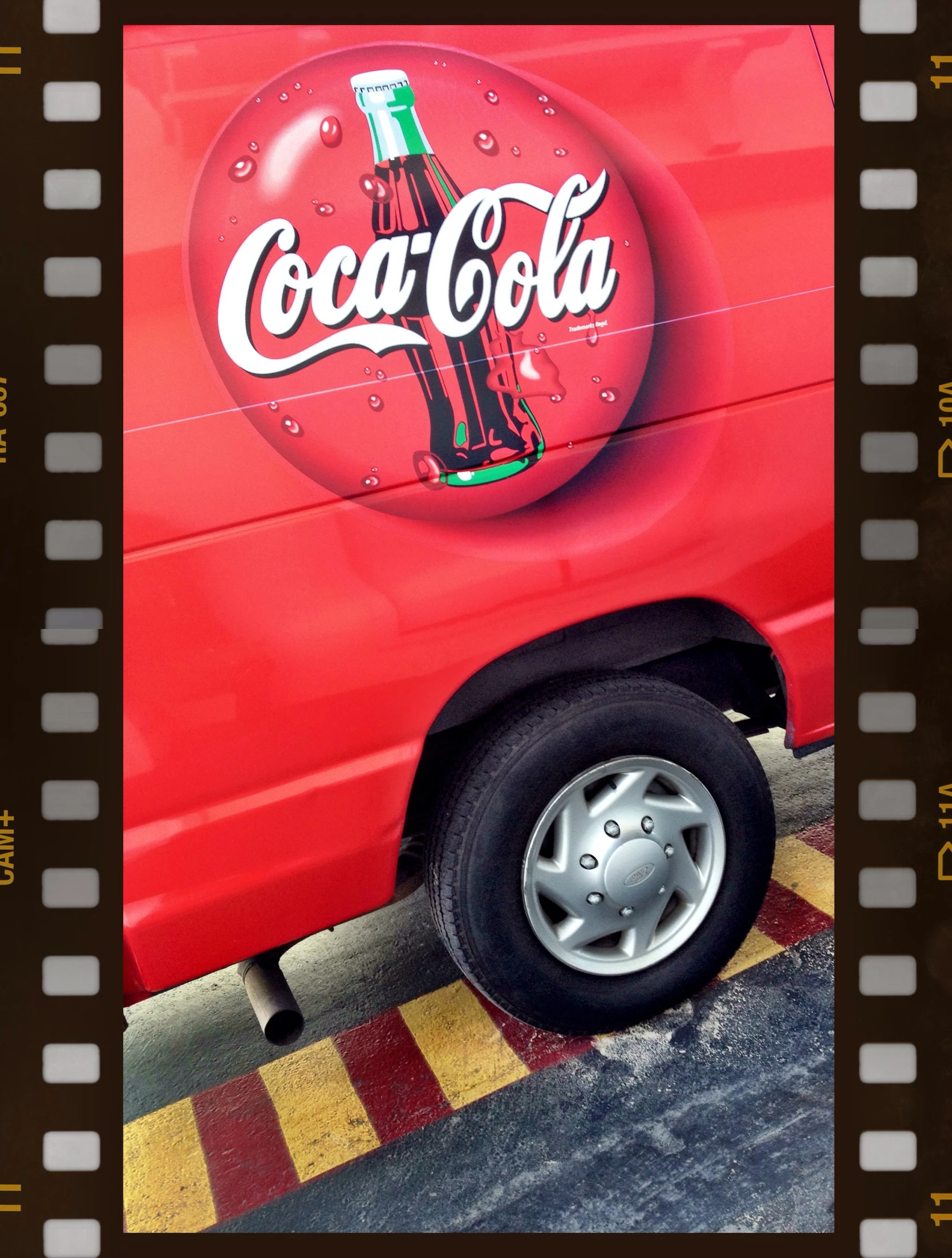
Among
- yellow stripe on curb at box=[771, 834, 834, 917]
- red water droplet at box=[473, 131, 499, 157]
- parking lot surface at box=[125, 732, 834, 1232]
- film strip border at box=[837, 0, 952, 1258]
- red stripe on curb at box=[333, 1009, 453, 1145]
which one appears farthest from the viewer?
yellow stripe on curb at box=[771, 834, 834, 917]

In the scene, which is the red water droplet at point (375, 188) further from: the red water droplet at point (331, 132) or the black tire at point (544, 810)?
the black tire at point (544, 810)

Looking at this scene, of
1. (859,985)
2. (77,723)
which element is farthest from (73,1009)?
(859,985)

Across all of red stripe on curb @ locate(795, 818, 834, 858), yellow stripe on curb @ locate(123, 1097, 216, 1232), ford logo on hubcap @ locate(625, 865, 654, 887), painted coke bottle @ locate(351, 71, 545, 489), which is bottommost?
yellow stripe on curb @ locate(123, 1097, 216, 1232)

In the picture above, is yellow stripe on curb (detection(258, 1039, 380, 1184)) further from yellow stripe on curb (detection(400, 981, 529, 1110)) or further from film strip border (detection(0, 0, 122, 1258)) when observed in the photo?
film strip border (detection(0, 0, 122, 1258))

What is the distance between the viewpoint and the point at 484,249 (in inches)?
69.2

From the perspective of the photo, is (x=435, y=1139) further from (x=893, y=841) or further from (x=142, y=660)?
(x=893, y=841)

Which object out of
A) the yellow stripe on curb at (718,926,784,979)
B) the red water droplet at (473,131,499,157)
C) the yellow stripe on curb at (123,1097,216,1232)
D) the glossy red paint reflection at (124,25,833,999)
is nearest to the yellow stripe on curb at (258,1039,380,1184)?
the yellow stripe on curb at (123,1097,216,1232)

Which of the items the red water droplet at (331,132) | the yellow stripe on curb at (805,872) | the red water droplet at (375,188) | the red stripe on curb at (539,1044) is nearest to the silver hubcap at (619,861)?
the red stripe on curb at (539,1044)

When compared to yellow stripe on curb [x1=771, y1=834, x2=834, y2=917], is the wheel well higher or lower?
higher

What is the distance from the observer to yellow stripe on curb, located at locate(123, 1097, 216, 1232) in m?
2.04

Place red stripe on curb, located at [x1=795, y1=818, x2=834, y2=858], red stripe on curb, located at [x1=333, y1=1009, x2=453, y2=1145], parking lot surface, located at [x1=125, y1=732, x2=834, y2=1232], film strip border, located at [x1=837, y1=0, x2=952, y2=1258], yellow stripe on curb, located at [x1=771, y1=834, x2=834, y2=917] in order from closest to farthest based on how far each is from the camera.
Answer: film strip border, located at [x1=837, y1=0, x2=952, y2=1258]
parking lot surface, located at [x1=125, y1=732, x2=834, y2=1232]
red stripe on curb, located at [x1=333, y1=1009, x2=453, y2=1145]
yellow stripe on curb, located at [x1=771, y1=834, x2=834, y2=917]
red stripe on curb, located at [x1=795, y1=818, x2=834, y2=858]

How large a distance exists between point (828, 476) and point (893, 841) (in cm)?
110

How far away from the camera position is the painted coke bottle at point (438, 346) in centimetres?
169

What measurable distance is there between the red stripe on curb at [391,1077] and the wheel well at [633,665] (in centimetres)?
58
